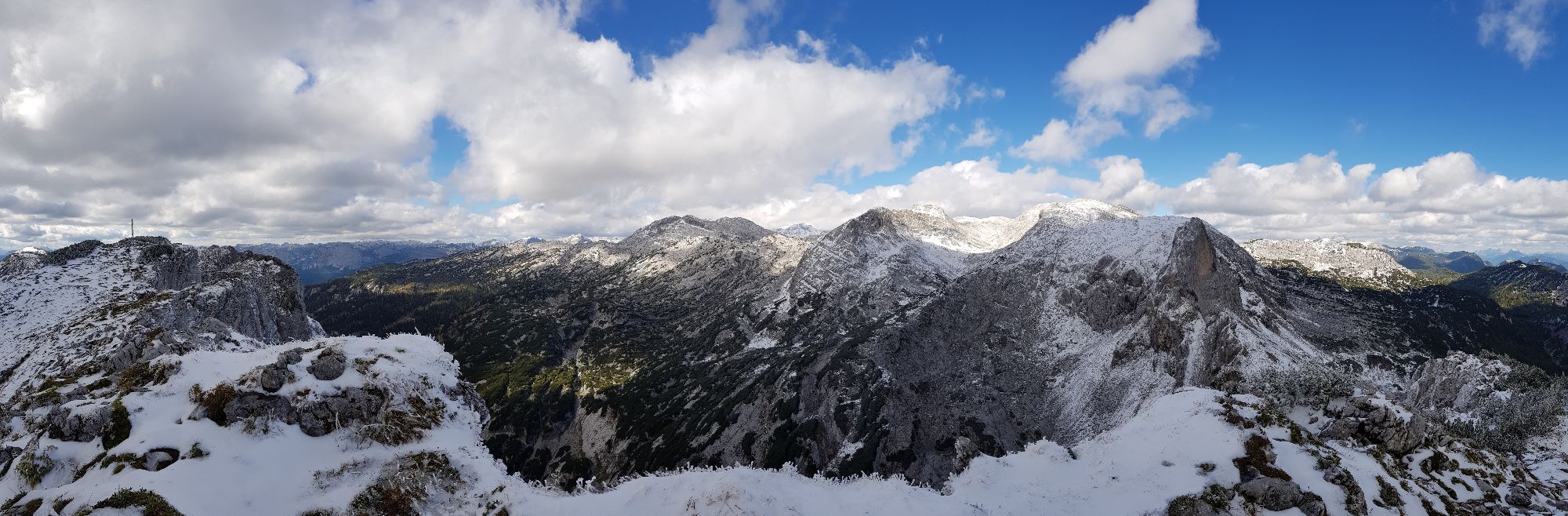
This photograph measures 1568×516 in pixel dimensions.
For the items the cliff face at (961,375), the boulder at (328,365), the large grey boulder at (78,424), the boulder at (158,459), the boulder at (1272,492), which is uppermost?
the boulder at (328,365)

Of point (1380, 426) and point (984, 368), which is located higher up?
point (1380, 426)

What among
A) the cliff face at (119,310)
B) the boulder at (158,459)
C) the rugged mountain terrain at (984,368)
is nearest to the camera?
the boulder at (158,459)

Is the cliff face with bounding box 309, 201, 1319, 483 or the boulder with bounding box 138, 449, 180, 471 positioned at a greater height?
the boulder with bounding box 138, 449, 180, 471

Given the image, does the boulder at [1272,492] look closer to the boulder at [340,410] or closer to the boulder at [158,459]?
the boulder at [340,410]

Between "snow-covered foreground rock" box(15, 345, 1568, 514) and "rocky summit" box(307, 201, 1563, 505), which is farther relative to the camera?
"rocky summit" box(307, 201, 1563, 505)

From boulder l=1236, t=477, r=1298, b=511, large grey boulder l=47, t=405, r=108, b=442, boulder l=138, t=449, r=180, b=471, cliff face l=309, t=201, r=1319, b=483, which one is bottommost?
cliff face l=309, t=201, r=1319, b=483

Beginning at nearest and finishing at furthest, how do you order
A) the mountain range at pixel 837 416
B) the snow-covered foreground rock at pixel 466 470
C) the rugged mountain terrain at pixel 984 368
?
1. the snow-covered foreground rock at pixel 466 470
2. the mountain range at pixel 837 416
3. the rugged mountain terrain at pixel 984 368

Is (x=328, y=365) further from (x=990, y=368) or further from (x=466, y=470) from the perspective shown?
(x=990, y=368)

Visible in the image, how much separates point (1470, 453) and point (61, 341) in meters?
123

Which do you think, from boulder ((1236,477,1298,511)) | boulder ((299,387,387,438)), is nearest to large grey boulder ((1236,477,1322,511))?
boulder ((1236,477,1298,511))

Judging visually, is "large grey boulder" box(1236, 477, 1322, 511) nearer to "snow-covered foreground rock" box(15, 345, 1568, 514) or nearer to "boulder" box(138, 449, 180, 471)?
"snow-covered foreground rock" box(15, 345, 1568, 514)

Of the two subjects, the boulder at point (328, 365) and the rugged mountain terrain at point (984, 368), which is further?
the rugged mountain terrain at point (984, 368)

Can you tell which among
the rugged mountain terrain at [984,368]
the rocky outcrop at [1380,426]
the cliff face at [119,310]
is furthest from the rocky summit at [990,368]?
the cliff face at [119,310]

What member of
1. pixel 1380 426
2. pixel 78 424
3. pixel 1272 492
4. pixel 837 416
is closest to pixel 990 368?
pixel 837 416
